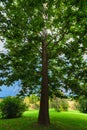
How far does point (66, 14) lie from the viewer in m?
19.3

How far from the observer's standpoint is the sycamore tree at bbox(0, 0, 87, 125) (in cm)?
2017

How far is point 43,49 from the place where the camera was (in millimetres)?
22828

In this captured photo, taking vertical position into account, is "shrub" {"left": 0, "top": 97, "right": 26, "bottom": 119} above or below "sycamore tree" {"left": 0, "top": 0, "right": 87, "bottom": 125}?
below

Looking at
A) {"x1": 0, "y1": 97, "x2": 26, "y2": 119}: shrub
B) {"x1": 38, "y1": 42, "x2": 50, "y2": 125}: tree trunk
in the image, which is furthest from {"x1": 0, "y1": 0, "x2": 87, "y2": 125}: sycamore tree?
{"x1": 0, "y1": 97, "x2": 26, "y2": 119}: shrub

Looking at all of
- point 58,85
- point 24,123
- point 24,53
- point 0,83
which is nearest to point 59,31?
point 24,53

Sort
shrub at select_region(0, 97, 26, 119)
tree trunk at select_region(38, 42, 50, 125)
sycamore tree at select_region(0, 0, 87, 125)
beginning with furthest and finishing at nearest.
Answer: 1. shrub at select_region(0, 97, 26, 119)
2. tree trunk at select_region(38, 42, 50, 125)
3. sycamore tree at select_region(0, 0, 87, 125)

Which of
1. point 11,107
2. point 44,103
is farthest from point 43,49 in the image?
point 11,107

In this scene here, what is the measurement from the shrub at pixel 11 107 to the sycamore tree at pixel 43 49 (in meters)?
2.09

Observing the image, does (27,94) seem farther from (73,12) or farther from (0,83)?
(73,12)

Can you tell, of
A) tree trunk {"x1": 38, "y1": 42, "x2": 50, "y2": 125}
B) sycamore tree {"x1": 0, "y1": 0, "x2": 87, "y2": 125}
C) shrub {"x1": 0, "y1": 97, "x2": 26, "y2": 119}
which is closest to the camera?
sycamore tree {"x1": 0, "y1": 0, "x2": 87, "y2": 125}

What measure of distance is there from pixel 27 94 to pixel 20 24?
7.56 meters

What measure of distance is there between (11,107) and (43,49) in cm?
711

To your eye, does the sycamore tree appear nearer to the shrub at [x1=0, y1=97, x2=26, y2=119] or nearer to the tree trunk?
the tree trunk

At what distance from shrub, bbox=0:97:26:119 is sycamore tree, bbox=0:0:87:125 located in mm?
2088
